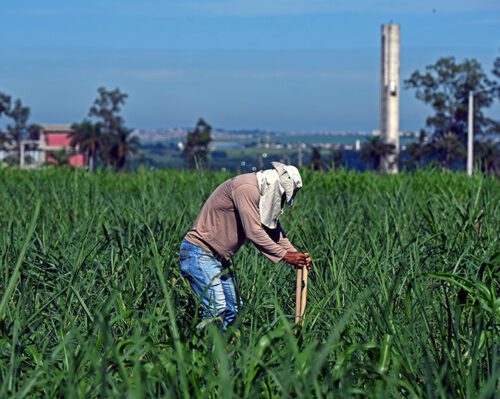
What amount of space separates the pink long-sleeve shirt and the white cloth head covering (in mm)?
61

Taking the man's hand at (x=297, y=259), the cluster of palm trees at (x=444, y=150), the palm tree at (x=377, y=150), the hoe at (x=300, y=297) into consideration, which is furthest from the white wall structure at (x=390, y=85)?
the hoe at (x=300, y=297)

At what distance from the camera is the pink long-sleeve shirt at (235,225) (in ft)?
18.5

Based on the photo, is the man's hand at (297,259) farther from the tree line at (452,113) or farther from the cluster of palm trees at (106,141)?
the cluster of palm trees at (106,141)

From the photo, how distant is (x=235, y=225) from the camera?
5922 millimetres

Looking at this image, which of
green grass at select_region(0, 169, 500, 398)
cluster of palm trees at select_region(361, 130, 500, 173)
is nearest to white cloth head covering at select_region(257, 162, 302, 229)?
green grass at select_region(0, 169, 500, 398)

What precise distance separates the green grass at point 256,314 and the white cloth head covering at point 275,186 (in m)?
0.40

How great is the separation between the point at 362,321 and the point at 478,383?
46.1 inches

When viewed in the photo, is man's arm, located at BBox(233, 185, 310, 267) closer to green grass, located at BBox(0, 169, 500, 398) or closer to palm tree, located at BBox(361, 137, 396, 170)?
green grass, located at BBox(0, 169, 500, 398)

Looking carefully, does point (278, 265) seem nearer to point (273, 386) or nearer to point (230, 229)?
point (230, 229)

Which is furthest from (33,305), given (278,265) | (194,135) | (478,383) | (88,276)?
(194,135)

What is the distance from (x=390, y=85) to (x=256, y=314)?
241 ft

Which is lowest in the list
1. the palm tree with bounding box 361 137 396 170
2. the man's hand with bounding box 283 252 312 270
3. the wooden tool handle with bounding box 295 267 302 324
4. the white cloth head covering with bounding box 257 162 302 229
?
the palm tree with bounding box 361 137 396 170

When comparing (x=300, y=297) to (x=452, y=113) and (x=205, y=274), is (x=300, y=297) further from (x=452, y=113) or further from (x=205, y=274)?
(x=452, y=113)

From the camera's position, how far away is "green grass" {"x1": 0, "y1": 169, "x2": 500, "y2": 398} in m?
3.49
